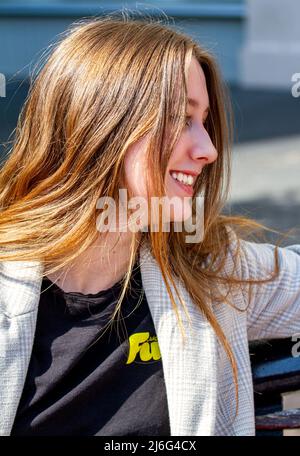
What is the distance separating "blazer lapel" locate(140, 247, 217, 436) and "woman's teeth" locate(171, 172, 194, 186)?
0.26 m

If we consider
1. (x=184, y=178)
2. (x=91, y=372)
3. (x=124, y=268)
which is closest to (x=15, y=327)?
(x=91, y=372)

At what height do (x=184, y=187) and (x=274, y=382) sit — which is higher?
(x=184, y=187)

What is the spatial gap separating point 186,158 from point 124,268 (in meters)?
0.31

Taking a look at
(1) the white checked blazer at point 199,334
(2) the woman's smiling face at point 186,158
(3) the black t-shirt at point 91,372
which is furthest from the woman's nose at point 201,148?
(3) the black t-shirt at point 91,372

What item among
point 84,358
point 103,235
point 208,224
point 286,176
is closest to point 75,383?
point 84,358

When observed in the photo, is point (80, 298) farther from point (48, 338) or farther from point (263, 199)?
point (263, 199)

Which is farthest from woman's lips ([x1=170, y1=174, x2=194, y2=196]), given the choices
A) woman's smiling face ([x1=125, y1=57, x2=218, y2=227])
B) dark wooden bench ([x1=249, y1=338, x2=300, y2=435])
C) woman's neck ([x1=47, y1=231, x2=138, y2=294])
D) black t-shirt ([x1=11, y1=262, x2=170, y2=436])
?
dark wooden bench ([x1=249, y1=338, x2=300, y2=435])

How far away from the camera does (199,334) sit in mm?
1933

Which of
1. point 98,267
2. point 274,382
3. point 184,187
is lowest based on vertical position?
point 274,382

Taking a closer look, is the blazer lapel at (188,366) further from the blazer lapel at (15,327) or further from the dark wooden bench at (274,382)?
the blazer lapel at (15,327)

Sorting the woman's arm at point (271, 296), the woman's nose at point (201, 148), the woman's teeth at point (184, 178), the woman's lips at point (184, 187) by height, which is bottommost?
the woman's arm at point (271, 296)

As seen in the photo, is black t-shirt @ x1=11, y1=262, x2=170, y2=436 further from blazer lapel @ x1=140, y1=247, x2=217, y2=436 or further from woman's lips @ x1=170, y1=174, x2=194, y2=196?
woman's lips @ x1=170, y1=174, x2=194, y2=196

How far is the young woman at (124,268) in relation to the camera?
6.21 feet

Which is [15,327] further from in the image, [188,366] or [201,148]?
[201,148]
